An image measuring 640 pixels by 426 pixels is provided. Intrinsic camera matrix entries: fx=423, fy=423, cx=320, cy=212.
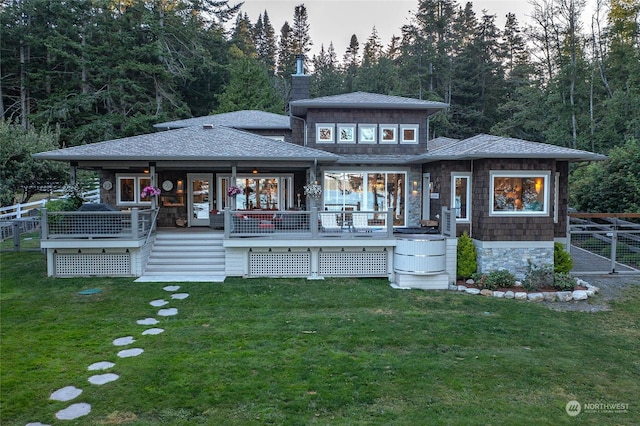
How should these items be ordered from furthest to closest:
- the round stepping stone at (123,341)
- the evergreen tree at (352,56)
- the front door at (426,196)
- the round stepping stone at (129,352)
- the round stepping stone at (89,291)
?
the evergreen tree at (352,56) → the front door at (426,196) → the round stepping stone at (89,291) → the round stepping stone at (123,341) → the round stepping stone at (129,352)

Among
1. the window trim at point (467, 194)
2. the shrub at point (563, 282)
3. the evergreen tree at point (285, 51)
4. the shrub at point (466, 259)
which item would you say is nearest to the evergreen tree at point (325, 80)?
the evergreen tree at point (285, 51)

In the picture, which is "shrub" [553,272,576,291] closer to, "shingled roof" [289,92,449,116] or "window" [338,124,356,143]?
"shingled roof" [289,92,449,116]

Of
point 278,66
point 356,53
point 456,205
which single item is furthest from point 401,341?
point 356,53

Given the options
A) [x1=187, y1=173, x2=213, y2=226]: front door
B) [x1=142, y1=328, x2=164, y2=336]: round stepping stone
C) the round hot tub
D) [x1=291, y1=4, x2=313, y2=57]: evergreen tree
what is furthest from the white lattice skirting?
[x1=291, y1=4, x2=313, y2=57]: evergreen tree

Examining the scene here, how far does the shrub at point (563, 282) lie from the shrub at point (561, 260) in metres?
0.54

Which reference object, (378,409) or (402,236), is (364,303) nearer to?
(402,236)

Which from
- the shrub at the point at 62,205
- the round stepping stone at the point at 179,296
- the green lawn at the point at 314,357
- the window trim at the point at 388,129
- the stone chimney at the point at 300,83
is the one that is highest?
the stone chimney at the point at 300,83

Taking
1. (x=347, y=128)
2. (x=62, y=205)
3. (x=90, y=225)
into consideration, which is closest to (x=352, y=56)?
(x=347, y=128)

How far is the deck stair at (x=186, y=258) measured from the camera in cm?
1090

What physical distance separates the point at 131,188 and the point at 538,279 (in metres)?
12.7

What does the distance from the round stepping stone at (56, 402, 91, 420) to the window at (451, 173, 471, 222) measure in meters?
10.1

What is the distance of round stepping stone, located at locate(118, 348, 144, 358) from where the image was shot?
20.3ft

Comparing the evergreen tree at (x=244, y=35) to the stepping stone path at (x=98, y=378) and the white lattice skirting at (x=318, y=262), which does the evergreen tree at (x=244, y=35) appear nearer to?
the white lattice skirting at (x=318, y=262)

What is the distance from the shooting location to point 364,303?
363 inches
